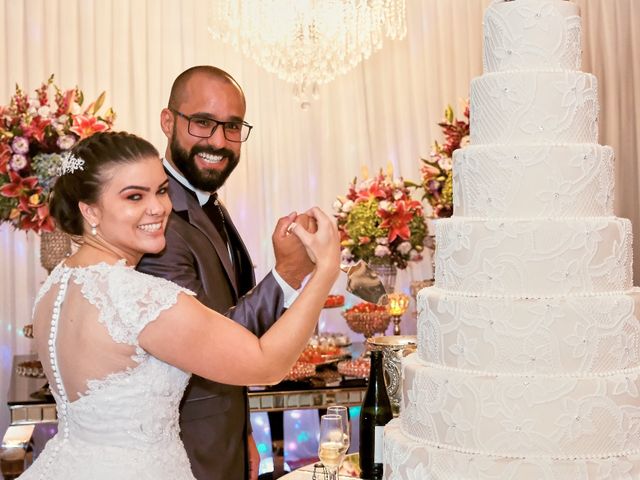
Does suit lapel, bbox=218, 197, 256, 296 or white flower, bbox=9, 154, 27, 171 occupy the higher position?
white flower, bbox=9, 154, 27, 171

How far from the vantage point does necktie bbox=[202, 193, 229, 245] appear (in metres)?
3.12

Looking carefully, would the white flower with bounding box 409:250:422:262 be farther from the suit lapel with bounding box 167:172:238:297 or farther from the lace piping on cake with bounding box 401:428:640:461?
the lace piping on cake with bounding box 401:428:640:461

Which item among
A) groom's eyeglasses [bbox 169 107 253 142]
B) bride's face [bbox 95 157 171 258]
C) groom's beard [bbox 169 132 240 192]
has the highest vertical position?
groom's eyeglasses [bbox 169 107 253 142]

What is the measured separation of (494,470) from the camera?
2.10 meters

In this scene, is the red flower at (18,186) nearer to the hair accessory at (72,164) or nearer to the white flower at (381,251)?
the white flower at (381,251)

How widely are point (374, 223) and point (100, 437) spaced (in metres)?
2.49

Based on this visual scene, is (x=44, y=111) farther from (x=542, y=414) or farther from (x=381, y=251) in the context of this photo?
(x=542, y=414)

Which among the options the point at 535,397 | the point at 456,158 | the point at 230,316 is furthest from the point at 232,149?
the point at 535,397

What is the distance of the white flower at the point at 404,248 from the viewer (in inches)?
179

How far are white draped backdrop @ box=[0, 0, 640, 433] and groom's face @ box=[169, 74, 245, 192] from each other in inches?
119

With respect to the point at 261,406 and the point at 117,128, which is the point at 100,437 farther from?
the point at 117,128

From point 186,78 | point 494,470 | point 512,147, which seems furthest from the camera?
point 186,78

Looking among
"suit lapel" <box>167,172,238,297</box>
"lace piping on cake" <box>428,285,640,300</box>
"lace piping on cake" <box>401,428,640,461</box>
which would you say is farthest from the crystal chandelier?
"lace piping on cake" <box>401,428,640,461</box>

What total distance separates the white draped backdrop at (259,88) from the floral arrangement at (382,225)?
1580 mm
